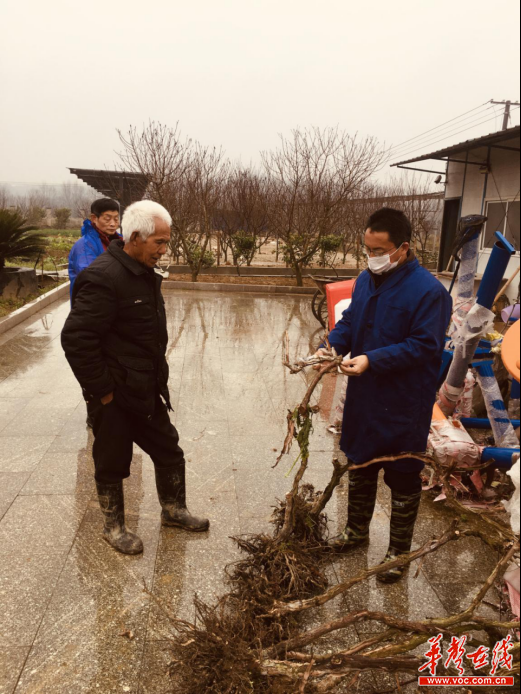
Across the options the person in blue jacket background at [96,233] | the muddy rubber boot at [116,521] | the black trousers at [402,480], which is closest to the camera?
the black trousers at [402,480]

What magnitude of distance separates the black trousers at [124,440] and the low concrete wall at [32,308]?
19.3ft

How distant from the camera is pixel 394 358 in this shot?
2.49 meters

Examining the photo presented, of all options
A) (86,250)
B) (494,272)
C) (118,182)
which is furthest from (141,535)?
(118,182)

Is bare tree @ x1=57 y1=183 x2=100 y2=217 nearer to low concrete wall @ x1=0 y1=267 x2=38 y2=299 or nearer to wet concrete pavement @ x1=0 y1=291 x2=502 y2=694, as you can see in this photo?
low concrete wall @ x1=0 y1=267 x2=38 y2=299

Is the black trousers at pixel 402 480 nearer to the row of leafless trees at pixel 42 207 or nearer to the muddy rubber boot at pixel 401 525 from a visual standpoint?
the muddy rubber boot at pixel 401 525

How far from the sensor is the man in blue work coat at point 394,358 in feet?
8.25

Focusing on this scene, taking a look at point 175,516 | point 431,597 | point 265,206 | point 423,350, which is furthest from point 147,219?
point 265,206

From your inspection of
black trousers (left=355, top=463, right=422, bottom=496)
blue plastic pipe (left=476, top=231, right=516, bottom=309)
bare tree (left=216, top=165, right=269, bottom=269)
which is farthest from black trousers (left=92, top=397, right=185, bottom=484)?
bare tree (left=216, top=165, right=269, bottom=269)

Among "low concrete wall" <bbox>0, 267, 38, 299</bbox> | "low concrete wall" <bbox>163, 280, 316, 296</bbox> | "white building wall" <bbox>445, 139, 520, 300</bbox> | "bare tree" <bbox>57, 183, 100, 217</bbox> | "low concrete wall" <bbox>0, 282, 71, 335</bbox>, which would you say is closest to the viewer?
"low concrete wall" <bbox>0, 282, 71, 335</bbox>

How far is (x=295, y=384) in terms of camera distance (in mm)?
6191

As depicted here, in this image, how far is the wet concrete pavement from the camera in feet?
7.60

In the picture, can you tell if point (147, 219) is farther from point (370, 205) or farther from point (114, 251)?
point (370, 205)

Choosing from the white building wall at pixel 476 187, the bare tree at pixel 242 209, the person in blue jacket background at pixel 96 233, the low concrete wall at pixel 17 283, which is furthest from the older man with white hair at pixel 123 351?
the bare tree at pixel 242 209

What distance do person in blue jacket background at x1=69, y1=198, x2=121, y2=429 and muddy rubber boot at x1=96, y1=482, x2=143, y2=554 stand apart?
4.76 ft
